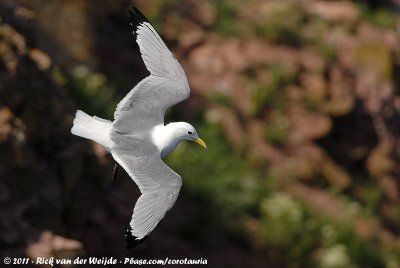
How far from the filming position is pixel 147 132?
16.6 ft

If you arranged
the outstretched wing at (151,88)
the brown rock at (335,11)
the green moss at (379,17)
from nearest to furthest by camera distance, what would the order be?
the outstretched wing at (151,88), the brown rock at (335,11), the green moss at (379,17)

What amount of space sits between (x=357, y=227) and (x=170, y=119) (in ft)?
11.3

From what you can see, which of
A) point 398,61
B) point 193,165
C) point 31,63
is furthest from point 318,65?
point 31,63

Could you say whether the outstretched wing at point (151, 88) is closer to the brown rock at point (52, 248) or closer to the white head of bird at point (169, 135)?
the white head of bird at point (169, 135)

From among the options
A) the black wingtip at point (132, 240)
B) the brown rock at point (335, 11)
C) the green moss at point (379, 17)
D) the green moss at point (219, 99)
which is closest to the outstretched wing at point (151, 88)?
the black wingtip at point (132, 240)

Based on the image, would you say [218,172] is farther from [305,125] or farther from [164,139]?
[164,139]

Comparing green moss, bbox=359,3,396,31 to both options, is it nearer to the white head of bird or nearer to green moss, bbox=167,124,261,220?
green moss, bbox=167,124,261,220

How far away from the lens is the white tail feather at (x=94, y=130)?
4914mm

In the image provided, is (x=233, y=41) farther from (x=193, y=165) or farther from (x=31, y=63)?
(x=31, y=63)

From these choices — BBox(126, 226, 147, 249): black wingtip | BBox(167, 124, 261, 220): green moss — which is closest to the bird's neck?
BBox(126, 226, 147, 249): black wingtip

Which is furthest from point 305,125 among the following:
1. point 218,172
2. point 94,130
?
point 94,130

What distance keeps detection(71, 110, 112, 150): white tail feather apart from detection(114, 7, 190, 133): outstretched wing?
91 mm

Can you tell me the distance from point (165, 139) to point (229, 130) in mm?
6574

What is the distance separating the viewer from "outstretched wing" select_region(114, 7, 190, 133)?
502 centimetres
